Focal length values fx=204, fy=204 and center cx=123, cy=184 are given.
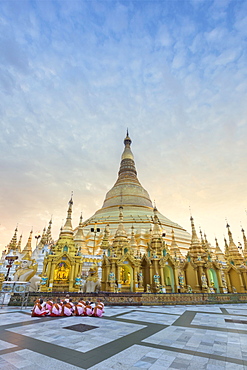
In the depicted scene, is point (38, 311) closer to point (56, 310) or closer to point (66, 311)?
point (56, 310)

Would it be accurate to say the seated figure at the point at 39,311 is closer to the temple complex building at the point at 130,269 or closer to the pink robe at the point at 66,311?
the pink robe at the point at 66,311

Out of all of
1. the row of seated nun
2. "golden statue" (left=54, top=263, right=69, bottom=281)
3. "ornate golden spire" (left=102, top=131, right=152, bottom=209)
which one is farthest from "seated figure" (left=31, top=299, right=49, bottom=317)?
"ornate golden spire" (left=102, top=131, right=152, bottom=209)

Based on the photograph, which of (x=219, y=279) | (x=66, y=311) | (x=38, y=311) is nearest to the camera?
(x=38, y=311)

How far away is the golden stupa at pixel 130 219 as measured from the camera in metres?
37.0

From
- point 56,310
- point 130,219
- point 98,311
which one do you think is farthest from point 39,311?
point 130,219

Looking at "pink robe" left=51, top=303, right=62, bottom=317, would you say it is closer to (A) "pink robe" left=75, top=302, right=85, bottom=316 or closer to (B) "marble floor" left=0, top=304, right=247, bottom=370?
(A) "pink robe" left=75, top=302, right=85, bottom=316

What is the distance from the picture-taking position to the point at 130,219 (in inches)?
1625

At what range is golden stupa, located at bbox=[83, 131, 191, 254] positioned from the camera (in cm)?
3704

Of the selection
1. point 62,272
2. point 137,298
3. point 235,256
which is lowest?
point 137,298

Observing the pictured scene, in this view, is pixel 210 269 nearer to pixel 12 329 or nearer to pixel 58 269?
pixel 58 269

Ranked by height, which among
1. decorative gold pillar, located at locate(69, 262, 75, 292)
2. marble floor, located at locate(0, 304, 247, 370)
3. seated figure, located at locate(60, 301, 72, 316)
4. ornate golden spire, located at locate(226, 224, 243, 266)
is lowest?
marble floor, located at locate(0, 304, 247, 370)

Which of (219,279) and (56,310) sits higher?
(219,279)

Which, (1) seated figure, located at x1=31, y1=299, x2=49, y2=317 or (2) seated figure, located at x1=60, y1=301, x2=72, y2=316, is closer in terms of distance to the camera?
(1) seated figure, located at x1=31, y1=299, x2=49, y2=317

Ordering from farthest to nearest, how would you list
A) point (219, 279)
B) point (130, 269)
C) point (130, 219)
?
point (130, 219) < point (219, 279) < point (130, 269)
